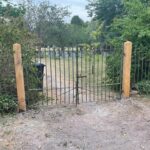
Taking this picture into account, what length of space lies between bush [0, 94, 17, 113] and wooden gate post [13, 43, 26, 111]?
157 millimetres

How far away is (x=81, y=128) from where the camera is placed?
741 centimetres

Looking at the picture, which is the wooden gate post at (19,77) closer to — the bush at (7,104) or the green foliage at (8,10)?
the bush at (7,104)

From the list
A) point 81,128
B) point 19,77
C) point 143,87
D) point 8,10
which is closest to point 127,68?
point 143,87

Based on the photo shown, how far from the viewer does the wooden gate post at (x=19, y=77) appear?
27.1 feet

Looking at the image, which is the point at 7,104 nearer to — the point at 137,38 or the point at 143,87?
the point at 143,87

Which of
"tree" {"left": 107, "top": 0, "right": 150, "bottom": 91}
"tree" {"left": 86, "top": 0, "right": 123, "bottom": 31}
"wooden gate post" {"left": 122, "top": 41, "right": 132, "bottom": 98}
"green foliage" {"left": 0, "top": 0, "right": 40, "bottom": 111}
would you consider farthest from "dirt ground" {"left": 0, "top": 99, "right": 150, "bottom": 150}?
"tree" {"left": 86, "top": 0, "right": 123, "bottom": 31}

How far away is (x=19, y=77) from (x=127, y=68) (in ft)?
9.91

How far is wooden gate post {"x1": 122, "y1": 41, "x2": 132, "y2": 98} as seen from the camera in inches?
369

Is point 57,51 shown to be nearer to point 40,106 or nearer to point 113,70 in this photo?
point 40,106

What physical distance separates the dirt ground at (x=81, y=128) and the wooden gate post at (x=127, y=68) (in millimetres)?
525

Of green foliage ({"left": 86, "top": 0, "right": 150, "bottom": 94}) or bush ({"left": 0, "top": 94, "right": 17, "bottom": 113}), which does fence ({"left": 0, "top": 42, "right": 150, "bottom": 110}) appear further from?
bush ({"left": 0, "top": 94, "right": 17, "bottom": 113})

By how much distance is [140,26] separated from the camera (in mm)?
10773

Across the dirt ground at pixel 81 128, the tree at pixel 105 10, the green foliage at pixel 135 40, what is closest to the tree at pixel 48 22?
the tree at pixel 105 10

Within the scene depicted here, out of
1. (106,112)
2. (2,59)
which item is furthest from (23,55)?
(106,112)
